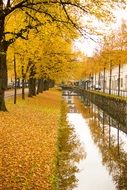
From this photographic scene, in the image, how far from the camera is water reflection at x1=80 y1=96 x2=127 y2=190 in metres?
16.4

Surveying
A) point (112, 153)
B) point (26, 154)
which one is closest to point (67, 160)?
point (26, 154)

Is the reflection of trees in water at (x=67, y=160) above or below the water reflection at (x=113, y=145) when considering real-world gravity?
above

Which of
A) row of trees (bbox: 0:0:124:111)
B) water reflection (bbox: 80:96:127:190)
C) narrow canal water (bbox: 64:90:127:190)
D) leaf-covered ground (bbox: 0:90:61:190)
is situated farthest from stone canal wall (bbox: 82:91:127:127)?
leaf-covered ground (bbox: 0:90:61:190)

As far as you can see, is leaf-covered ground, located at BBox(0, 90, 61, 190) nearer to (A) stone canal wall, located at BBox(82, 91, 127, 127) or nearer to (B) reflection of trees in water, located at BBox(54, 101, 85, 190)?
(B) reflection of trees in water, located at BBox(54, 101, 85, 190)

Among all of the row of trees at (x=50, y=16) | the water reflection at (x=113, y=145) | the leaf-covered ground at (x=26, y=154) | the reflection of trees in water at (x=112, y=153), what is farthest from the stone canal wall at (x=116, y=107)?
the leaf-covered ground at (x=26, y=154)

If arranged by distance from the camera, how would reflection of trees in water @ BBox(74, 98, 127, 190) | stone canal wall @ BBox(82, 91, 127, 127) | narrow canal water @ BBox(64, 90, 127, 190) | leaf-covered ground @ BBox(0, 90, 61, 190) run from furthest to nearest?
1. stone canal wall @ BBox(82, 91, 127, 127)
2. reflection of trees in water @ BBox(74, 98, 127, 190)
3. narrow canal water @ BBox(64, 90, 127, 190)
4. leaf-covered ground @ BBox(0, 90, 61, 190)

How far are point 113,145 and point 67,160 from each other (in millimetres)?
6286

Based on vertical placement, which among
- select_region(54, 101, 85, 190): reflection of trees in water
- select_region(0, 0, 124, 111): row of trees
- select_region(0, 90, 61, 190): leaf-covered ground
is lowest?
select_region(54, 101, 85, 190): reflection of trees in water

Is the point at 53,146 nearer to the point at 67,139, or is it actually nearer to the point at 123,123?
the point at 67,139

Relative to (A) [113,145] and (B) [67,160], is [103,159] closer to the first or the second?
(B) [67,160]

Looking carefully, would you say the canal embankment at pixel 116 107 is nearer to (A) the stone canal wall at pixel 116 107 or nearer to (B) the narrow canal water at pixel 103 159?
(A) the stone canal wall at pixel 116 107

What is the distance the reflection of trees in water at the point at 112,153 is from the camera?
52.1 ft

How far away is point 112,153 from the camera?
21.2 metres

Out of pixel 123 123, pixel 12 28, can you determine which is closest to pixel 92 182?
pixel 12 28
